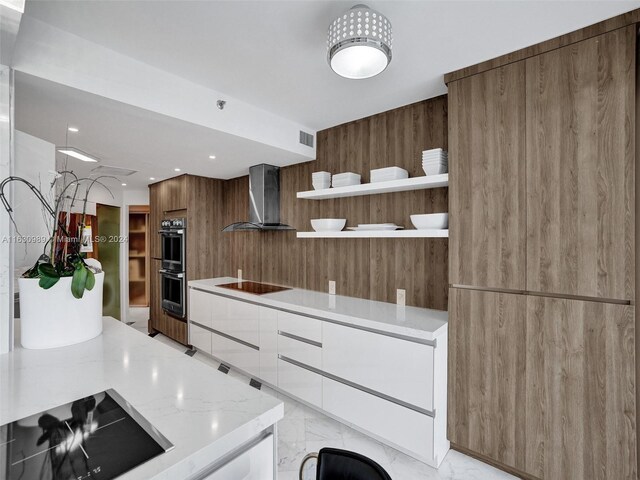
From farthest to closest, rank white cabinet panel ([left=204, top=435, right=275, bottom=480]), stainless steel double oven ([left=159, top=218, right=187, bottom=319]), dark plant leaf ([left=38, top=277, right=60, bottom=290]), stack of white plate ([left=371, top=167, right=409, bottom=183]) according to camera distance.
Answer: stainless steel double oven ([left=159, top=218, right=187, bottom=319])
stack of white plate ([left=371, top=167, right=409, bottom=183])
dark plant leaf ([left=38, top=277, right=60, bottom=290])
white cabinet panel ([left=204, top=435, right=275, bottom=480])

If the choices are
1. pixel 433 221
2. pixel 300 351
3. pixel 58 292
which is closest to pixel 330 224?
pixel 433 221

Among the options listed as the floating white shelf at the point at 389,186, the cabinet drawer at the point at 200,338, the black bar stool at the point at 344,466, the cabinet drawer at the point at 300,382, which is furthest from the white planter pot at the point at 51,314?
the cabinet drawer at the point at 200,338

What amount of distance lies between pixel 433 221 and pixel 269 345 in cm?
181

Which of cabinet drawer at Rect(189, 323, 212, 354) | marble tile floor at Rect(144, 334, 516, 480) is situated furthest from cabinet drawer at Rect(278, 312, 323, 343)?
cabinet drawer at Rect(189, 323, 212, 354)

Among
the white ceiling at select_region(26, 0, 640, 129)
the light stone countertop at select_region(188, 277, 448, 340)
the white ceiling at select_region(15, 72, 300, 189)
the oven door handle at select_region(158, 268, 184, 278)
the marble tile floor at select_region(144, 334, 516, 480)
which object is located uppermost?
the white ceiling at select_region(26, 0, 640, 129)

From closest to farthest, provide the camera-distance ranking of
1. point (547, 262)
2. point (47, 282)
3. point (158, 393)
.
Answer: point (158, 393) < point (47, 282) < point (547, 262)

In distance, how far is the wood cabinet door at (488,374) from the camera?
1791 mm

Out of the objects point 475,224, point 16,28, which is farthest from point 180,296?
point 475,224

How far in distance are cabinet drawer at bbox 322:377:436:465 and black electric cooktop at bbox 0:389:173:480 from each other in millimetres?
1636

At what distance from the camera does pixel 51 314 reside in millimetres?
1390

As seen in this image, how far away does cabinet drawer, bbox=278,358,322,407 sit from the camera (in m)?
2.48

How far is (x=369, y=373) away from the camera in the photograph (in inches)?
85.0

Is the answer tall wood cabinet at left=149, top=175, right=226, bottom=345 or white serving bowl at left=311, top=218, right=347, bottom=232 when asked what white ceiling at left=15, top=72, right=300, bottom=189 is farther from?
white serving bowl at left=311, top=218, right=347, bottom=232

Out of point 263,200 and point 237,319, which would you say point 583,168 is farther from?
point 237,319
